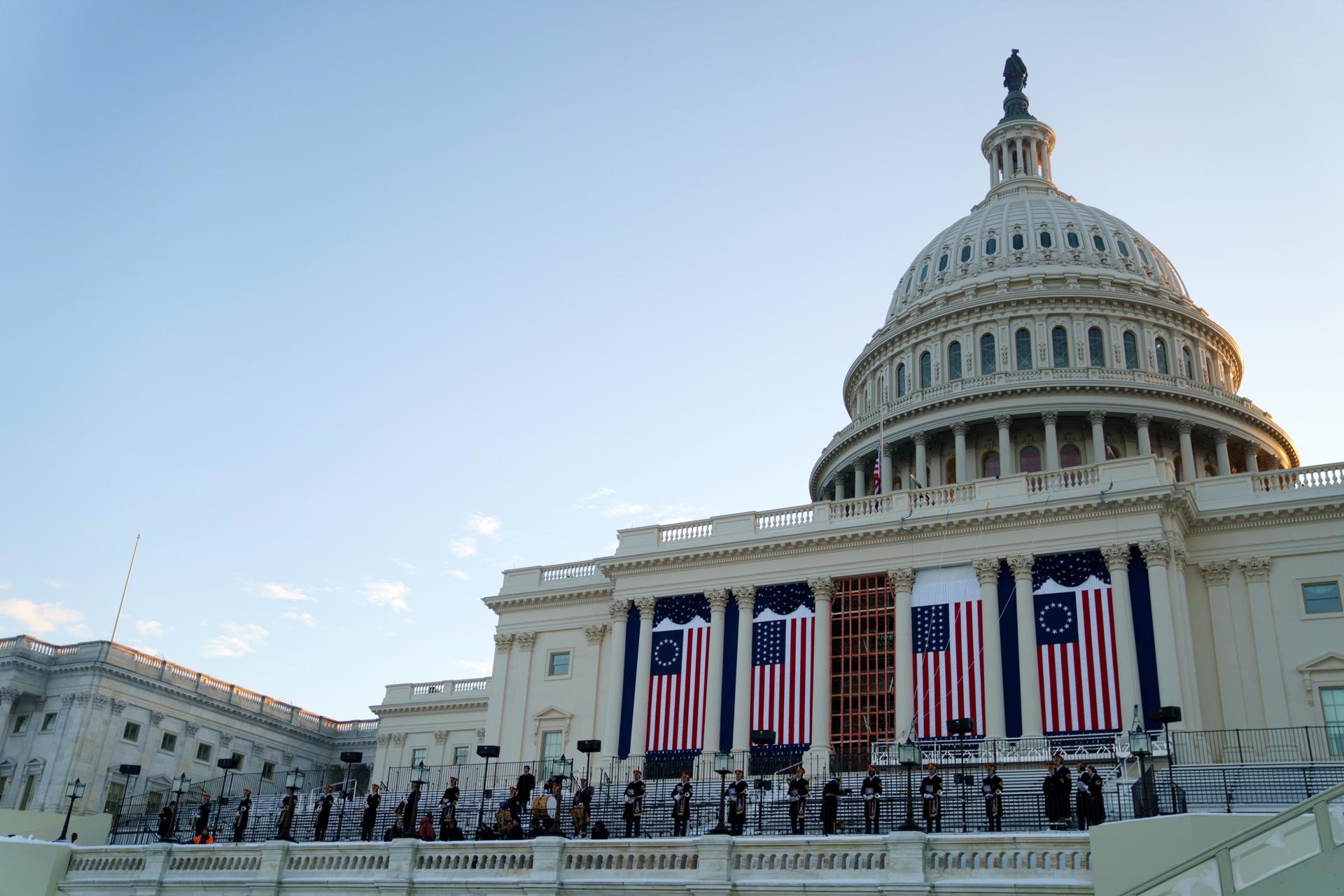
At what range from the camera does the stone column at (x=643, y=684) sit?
45500 millimetres

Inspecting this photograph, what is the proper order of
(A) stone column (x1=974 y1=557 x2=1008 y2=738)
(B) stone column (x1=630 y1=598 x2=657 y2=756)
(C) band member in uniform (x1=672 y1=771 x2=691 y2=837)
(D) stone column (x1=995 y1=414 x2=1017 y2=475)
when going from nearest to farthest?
(C) band member in uniform (x1=672 y1=771 x2=691 y2=837) → (A) stone column (x1=974 y1=557 x2=1008 y2=738) → (B) stone column (x1=630 y1=598 x2=657 y2=756) → (D) stone column (x1=995 y1=414 x2=1017 y2=475)

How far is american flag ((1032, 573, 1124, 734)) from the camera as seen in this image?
3878 cm

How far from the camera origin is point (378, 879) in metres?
24.9

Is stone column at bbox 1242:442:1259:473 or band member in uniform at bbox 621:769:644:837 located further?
stone column at bbox 1242:442:1259:473

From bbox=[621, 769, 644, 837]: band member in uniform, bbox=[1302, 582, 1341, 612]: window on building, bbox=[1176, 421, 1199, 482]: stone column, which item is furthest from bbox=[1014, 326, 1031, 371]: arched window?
bbox=[621, 769, 644, 837]: band member in uniform

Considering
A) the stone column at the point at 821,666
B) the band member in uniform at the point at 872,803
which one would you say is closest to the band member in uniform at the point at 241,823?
the band member in uniform at the point at 872,803

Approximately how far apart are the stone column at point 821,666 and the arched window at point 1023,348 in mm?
26981

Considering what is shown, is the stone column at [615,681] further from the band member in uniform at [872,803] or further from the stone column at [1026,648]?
the band member in uniform at [872,803]

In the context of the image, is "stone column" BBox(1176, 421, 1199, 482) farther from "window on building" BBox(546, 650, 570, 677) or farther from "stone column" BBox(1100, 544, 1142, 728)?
"window on building" BBox(546, 650, 570, 677)

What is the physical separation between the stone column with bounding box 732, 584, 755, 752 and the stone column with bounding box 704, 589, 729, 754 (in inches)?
20.1

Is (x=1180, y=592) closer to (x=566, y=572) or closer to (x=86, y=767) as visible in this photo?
(x=566, y=572)

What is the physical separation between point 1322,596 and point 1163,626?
6998 millimetres

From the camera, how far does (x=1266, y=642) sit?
136 feet

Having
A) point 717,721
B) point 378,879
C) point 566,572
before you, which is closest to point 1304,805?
point 378,879
